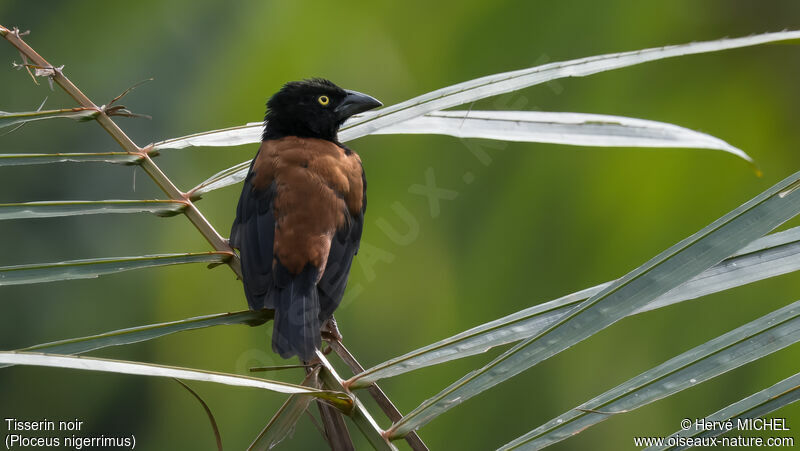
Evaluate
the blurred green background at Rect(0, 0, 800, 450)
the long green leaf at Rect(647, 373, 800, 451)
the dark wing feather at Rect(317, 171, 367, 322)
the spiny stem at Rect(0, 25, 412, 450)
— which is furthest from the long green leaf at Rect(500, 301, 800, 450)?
the blurred green background at Rect(0, 0, 800, 450)

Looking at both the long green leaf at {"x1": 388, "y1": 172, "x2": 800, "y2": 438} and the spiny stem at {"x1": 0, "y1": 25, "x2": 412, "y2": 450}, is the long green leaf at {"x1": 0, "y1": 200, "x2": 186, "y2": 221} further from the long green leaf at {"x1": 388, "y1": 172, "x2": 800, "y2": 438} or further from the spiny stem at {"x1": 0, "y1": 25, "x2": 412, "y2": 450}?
the long green leaf at {"x1": 388, "y1": 172, "x2": 800, "y2": 438}

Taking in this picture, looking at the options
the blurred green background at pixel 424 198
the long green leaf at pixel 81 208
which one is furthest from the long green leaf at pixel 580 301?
the blurred green background at pixel 424 198

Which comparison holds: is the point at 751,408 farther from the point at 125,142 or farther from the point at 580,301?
the point at 125,142

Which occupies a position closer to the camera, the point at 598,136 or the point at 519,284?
the point at 598,136

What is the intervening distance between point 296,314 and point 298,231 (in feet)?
1.12

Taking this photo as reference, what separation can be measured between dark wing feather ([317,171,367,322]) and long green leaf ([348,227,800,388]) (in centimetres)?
89

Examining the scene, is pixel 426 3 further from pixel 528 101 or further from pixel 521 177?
pixel 521 177

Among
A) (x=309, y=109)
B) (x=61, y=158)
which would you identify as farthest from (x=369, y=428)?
(x=309, y=109)

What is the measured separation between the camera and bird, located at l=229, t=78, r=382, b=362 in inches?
78.2

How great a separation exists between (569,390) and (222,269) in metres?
1.56

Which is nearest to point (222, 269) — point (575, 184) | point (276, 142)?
point (276, 142)

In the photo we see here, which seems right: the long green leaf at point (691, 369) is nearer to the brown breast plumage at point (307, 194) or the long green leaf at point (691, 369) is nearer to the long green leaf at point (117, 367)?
the long green leaf at point (117, 367)

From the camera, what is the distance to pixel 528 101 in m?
3.16

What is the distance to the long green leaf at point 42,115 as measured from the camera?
4.55 ft
